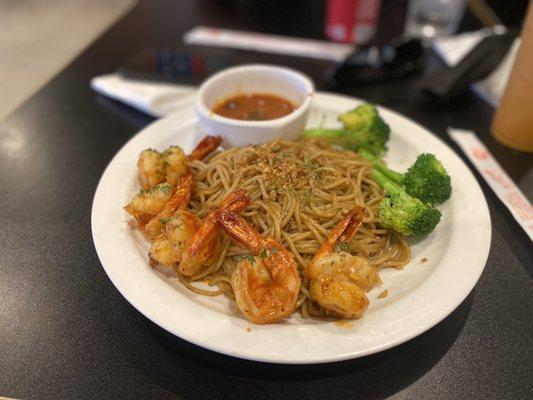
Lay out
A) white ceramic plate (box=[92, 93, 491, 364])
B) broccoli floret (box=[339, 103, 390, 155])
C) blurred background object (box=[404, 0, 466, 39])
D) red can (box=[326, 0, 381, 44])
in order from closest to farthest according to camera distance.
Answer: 1. white ceramic plate (box=[92, 93, 491, 364])
2. broccoli floret (box=[339, 103, 390, 155])
3. red can (box=[326, 0, 381, 44])
4. blurred background object (box=[404, 0, 466, 39])

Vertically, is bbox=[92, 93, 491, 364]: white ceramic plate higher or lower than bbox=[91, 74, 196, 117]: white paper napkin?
higher

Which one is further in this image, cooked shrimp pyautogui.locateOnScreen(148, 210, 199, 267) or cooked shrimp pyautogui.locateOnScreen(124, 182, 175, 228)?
cooked shrimp pyautogui.locateOnScreen(124, 182, 175, 228)

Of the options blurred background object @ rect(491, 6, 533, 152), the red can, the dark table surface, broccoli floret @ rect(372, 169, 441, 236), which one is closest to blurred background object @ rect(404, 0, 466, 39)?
the red can

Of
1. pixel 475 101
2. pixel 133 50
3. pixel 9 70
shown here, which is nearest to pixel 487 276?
pixel 475 101

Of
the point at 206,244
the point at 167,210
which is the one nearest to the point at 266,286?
the point at 206,244

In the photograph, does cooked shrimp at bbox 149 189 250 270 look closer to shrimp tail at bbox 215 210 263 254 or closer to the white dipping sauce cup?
shrimp tail at bbox 215 210 263 254

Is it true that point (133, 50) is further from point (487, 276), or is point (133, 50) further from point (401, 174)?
point (487, 276)

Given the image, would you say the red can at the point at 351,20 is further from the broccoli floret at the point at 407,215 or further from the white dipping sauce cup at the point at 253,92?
the broccoli floret at the point at 407,215

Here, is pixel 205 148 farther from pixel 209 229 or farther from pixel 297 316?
pixel 297 316
